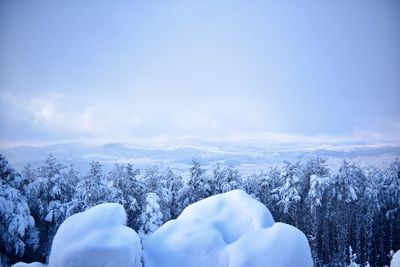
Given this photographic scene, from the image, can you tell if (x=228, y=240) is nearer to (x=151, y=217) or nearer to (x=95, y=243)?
(x=95, y=243)

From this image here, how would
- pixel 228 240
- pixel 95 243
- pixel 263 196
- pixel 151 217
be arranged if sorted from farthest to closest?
pixel 263 196 → pixel 151 217 → pixel 228 240 → pixel 95 243

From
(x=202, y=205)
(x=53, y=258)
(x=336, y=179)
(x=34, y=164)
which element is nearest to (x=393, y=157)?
(x=336, y=179)

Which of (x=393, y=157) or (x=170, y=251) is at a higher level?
(x=393, y=157)

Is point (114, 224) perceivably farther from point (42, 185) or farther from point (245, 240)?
point (42, 185)

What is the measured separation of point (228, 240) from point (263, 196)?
857 inches

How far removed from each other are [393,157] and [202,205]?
28416 mm

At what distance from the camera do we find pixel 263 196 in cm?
3319

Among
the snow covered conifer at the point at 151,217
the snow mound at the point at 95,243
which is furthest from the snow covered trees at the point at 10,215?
the snow mound at the point at 95,243

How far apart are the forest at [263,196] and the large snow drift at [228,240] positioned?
10.6 metres

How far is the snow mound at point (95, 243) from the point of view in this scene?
1064cm

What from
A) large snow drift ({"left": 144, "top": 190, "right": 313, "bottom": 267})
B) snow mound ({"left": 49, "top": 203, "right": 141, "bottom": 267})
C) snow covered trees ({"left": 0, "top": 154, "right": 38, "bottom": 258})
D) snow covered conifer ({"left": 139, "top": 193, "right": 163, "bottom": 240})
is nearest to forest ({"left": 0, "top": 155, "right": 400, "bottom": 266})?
snow covered conifer ({"left": 139, "top": 193, "right": 163, "bottom": 240})

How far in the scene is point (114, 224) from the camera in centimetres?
1193

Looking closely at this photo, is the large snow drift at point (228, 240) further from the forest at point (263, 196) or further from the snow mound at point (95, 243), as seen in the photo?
the forest at point (263, 196)

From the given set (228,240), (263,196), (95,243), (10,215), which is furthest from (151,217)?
(263,196)
